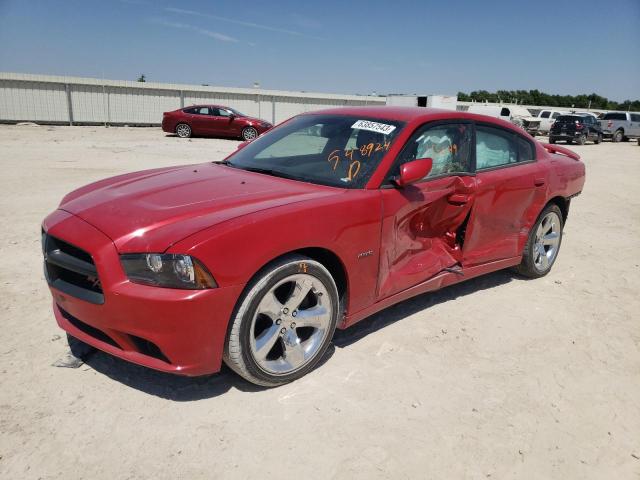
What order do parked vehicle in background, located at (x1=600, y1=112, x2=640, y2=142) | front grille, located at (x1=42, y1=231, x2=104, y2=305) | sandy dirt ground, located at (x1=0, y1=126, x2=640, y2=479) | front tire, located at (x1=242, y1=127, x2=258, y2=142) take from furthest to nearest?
parked vehicle in background, located at (x1=600, y1=112, x2=640, y2=142), front tire, located at (x1=242, y1=127, x2=258, y2=142), front grille, located at (x1=42, y1=231, x2=104, y2=305), sandy dirt ground, located at (x1=0, y1=126, x2=640, y2=479)

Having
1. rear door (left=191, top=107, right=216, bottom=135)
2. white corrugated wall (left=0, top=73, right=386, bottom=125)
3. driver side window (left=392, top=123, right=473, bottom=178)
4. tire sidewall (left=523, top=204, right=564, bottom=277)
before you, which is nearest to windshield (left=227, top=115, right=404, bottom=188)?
driver side window (left=392, top=123, right=473, bottom=178)

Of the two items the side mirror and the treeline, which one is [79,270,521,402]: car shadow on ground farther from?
the treeline

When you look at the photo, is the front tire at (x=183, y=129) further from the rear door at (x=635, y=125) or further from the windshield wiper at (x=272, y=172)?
the rear door at (x=635, y=125)

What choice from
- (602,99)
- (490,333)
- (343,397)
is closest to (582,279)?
(490,333)

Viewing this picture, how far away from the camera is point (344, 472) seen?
2248 mm

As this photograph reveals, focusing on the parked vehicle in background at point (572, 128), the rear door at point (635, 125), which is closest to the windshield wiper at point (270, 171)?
the parked vehicle in background at point (572, 128)

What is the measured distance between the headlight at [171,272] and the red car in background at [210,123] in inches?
722

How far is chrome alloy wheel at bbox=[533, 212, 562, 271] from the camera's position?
483cm

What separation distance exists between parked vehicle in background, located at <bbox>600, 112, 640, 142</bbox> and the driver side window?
30.8 m

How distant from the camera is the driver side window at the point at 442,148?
3451 mm

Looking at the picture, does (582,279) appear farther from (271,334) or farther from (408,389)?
(271,334)

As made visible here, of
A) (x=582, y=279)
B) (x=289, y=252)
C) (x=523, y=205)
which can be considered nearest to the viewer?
(x=289, y=252)

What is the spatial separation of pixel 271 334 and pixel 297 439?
1.91ft

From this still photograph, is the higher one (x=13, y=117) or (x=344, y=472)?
(x=13, y=117)
